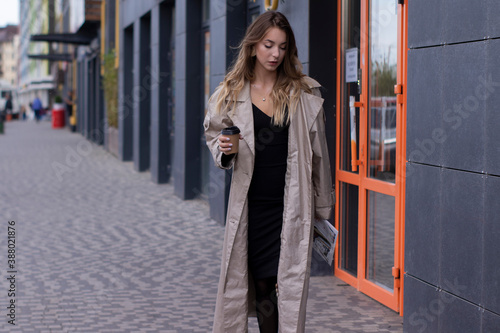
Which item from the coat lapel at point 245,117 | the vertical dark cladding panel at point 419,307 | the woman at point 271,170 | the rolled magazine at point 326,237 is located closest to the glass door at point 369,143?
the vertical dark cladding panel at point 419,307

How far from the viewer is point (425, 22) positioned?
427 cm

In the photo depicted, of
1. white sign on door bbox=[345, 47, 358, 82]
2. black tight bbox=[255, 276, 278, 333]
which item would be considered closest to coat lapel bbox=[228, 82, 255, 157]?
black tight bbox=[255, 276, 278, 333]

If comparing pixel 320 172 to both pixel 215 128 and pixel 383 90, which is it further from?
A: pixel 383 90

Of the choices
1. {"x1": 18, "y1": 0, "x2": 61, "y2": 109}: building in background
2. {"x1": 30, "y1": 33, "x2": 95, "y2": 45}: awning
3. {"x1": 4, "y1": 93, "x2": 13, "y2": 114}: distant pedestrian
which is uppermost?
{"x1": 18, "y1": 0, "x2": 61, "y2": 109}: building in background

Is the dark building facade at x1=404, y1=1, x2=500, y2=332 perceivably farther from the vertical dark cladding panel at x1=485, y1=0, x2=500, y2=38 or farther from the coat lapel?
the coat lapel

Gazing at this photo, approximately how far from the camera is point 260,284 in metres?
3.72

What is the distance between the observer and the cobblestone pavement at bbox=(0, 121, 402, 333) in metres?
5.16

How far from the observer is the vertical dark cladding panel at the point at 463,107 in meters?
3.76

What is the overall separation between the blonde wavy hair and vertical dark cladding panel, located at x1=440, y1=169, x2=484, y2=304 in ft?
3.13

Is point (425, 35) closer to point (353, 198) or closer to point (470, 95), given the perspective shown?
point (470, 95)

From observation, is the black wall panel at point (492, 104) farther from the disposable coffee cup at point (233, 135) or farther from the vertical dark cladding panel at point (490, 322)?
the disposable coffee cup at point (233, 135)

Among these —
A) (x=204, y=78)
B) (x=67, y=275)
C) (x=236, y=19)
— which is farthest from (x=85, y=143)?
(x=67, y=275)

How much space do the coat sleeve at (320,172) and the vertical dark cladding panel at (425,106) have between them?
2.70 feet

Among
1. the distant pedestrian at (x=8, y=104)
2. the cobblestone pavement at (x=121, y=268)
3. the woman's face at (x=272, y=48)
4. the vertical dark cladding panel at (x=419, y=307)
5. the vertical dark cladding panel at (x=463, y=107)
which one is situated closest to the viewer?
the woman's face at (x=272, y=48)
